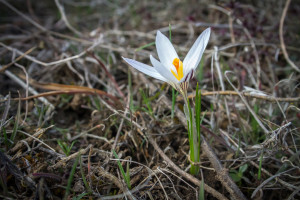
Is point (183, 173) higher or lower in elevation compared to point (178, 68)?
lower

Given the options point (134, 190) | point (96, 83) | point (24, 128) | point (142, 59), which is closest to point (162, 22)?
point (142, 59)

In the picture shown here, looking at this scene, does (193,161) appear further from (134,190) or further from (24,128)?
(24,128)

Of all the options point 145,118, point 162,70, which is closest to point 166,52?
point 162,70

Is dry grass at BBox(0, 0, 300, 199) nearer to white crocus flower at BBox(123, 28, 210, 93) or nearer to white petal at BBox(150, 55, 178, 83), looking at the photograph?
white crocus flower at BBox(123, 28, 210, 93)

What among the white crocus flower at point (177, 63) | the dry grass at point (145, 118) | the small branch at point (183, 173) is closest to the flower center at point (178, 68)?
the white crocus flower at point (177, 63)

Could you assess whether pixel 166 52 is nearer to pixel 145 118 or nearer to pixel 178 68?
pixel 178 68

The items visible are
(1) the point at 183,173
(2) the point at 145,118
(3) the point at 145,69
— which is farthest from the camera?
(2) the point at 145,118

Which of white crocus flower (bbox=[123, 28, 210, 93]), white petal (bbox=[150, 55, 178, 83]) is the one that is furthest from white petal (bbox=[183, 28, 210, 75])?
white petal (bbox=[150, 55, 178, 83])

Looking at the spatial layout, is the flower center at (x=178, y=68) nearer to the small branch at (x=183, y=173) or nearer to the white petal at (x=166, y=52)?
the white petal at (x=166, y=52)
